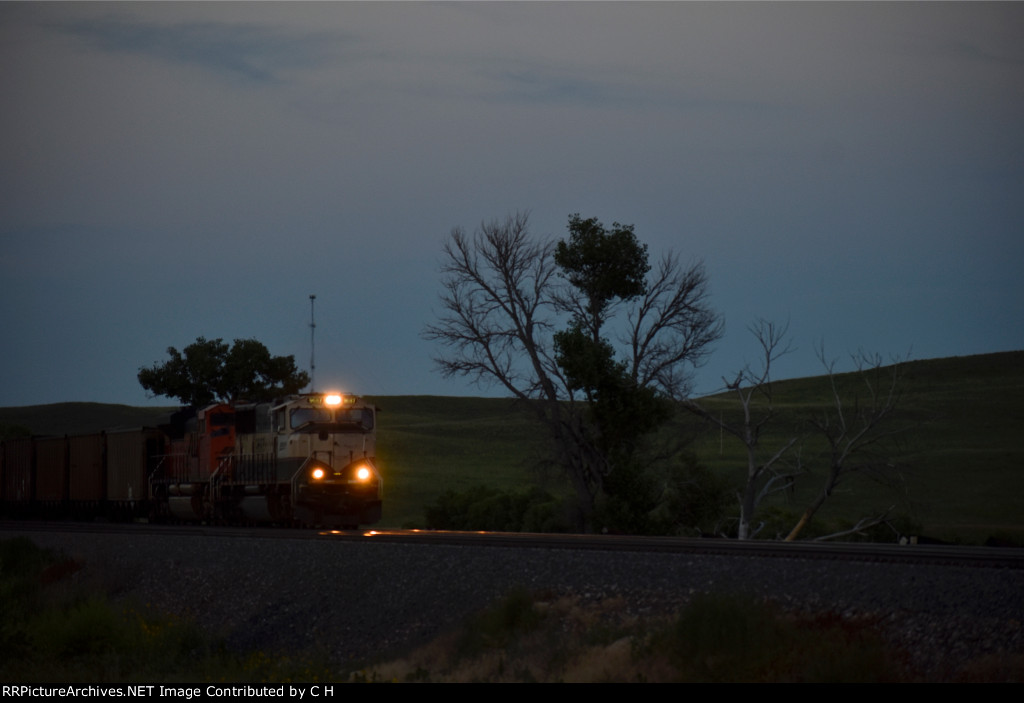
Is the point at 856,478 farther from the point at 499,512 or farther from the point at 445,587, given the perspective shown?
the point at 445,587

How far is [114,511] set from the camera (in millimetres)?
37188

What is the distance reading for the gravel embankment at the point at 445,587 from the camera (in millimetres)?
12125

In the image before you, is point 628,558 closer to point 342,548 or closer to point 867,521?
point 342,548

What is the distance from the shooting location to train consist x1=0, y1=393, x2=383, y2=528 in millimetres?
26328

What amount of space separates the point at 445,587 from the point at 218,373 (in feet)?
180

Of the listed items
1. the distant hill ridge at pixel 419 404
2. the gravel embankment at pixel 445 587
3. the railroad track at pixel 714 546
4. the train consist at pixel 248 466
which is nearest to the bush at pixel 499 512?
the train consist at pixel 248 466

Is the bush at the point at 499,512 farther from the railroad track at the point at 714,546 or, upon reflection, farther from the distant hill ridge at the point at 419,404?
the distant hill ridge at the point at 419,404

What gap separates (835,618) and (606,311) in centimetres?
2417

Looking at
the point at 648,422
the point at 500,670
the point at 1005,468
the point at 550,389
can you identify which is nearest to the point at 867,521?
the point at 648,422

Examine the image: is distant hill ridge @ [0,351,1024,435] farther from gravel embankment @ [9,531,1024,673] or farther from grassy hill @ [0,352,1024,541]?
gravel embankment @ [9,531,1024,673]

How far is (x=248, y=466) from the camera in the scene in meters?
28.1

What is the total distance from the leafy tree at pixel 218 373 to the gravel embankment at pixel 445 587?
145ft

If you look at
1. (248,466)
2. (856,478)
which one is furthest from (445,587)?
(856,478)

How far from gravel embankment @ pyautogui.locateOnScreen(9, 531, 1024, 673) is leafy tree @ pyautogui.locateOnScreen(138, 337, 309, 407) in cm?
4406
